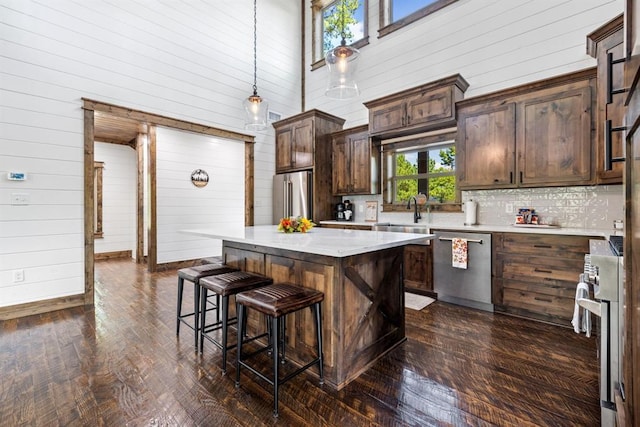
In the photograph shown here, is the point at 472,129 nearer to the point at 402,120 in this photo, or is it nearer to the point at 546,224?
the point at 402,120

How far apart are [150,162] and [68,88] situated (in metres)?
1.76

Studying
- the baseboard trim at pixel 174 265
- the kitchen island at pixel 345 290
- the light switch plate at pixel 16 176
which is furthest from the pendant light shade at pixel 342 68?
the baseboard trim at pixel 174 265

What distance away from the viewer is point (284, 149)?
5.79m

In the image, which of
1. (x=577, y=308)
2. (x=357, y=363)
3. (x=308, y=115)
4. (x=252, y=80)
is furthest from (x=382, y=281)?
(x=252, y=80)

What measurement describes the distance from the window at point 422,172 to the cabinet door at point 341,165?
2.10 ft

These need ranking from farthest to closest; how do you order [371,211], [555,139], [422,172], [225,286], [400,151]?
1. [371,211]
2. [400,151]
3. [422,172]
4. [555,139]
5. [225,286]

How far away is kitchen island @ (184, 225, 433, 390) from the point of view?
6.41 ft

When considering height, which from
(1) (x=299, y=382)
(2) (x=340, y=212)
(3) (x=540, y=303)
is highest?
(2) (x=340, y=212)

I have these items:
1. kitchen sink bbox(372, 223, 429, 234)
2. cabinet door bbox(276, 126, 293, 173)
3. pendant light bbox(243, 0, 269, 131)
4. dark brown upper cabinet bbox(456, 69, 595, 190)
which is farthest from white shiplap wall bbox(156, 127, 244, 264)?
dark brown upper cabinet bbox(456, 69, 595, 190)

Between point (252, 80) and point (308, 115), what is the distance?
1429 mm

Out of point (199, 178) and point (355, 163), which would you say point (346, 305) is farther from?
point (199, 178)

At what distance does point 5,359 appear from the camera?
7.51 ft

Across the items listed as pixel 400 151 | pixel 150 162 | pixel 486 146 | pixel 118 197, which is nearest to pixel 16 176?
pixel 150 162

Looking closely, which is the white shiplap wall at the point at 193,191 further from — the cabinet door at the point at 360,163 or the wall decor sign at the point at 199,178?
the cabinet door at the point at 360,163
